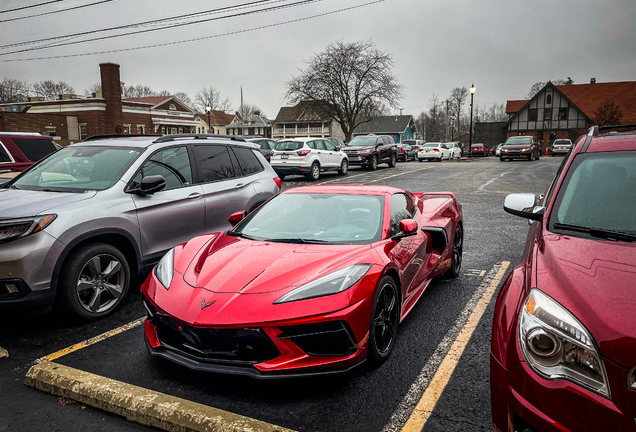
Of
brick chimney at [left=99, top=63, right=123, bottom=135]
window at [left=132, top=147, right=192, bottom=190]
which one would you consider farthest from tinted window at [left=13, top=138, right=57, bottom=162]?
brick chimney at [left=99, top=63, right=123, bottom=135]

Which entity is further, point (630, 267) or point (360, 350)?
point (360, 350)

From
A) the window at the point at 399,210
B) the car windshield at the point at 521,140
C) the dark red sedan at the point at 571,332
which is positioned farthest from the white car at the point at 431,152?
the dark red sedan at the point at 571,332

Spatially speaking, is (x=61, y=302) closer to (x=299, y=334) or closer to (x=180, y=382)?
(x=180, y=382)

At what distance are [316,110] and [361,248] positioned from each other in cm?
4704

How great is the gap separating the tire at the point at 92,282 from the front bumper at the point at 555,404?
360 centimetres

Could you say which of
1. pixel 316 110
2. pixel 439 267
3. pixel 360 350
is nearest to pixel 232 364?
pixel 360 350

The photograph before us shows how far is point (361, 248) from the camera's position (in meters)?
3.51

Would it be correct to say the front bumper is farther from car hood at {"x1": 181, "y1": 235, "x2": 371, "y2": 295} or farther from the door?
the door

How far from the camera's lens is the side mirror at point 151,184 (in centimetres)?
467

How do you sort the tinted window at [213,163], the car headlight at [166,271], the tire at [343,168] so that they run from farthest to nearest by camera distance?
the tire at [343,168] → the tinted window at [213,163] → the car headlight at [166,271]

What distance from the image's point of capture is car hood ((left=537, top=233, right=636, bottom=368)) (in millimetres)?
1739

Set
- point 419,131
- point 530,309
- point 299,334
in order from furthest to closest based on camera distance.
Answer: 1. point 419,131
2. point 299,334
3. point 530,309

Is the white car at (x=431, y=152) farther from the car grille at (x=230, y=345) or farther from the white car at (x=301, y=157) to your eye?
the car grille at (x=230, y=345)

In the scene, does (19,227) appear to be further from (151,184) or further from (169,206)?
(169,206)
